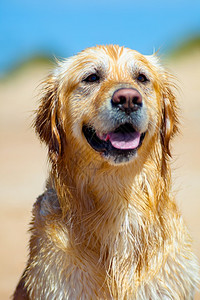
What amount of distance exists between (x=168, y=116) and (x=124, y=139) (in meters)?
0.58

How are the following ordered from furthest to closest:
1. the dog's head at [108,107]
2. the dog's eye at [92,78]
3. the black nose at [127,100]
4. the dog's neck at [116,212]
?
1. the dog's eye at [92,78]
2. the dog's neck at [116,212]
3. the dog's head at [108,107]
4. the black nose at [127,100]

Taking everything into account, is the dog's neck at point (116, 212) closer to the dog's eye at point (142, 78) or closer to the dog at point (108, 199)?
the dog at point (108, 199)

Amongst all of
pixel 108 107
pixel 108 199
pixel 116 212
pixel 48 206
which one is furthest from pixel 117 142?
pixel 48 206

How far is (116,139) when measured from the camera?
427 cm

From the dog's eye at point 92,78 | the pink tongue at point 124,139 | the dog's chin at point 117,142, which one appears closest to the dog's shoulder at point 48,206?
the dog's chin at point 117,142

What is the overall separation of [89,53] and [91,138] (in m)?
0.77

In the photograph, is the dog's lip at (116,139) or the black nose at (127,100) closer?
the black nose at (127,100)

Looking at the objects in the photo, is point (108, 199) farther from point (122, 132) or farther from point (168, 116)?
point (168, 116)

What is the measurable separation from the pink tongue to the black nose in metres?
0.21

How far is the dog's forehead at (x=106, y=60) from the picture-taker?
445 cm

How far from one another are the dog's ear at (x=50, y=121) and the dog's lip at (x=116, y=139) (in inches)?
11.4

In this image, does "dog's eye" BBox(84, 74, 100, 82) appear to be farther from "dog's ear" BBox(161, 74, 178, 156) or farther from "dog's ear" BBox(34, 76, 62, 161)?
"dog's ear" BBox(161, 74, 178, 156)

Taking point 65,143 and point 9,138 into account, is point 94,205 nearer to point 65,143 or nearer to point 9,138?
point 65,143

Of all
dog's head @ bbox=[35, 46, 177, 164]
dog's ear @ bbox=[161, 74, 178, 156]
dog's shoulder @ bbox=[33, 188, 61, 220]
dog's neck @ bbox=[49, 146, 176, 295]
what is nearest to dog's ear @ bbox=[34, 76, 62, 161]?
dog's head @ bbox=[35, 46, 177, 164]
